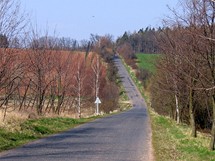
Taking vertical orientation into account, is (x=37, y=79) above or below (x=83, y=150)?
above

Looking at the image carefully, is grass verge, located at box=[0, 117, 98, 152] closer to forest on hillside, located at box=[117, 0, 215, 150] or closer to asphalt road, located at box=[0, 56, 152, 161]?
asphalt road, located at box=[0, 56, 152, 161]

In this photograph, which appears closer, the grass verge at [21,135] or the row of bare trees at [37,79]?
the grass verge at [21,135]

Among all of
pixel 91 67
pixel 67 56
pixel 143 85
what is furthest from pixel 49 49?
pixel 143 85

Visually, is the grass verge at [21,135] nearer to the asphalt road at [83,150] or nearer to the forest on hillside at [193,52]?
the asphalt road at [83,150]

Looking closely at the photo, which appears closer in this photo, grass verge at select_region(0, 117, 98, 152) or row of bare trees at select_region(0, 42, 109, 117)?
grass verge at select_region(0, 117, 98, 152)

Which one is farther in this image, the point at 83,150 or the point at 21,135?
the point at 21,135

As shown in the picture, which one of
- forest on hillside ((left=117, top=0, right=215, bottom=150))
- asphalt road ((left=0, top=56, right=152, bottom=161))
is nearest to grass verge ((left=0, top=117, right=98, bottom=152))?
asphalt road ((left=0, top=56, right=152, bottom=161))

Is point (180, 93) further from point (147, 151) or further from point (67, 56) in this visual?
point (67, 56)

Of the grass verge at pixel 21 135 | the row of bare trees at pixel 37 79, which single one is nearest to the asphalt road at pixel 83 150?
the grass verge at pixel 21 135

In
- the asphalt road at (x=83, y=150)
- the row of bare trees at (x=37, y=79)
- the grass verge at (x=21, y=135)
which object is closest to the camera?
the asphalt road at (x=83, y=150)

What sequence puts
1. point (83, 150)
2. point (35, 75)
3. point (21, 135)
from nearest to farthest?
point (83, 150)
point (21, 135)
point (35, 75)

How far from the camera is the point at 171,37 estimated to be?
2244 cm

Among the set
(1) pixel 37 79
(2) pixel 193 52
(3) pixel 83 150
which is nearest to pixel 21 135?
(3) pixel 83 150

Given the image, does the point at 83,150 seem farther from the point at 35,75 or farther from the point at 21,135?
the point at 35,75
